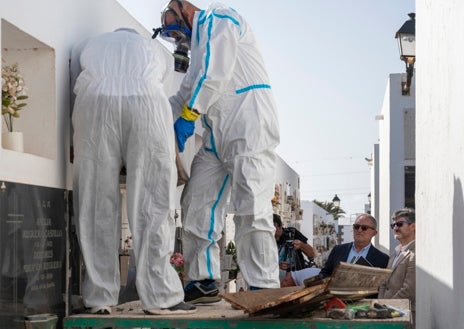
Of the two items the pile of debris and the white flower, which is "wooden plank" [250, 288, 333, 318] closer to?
the pile of debris

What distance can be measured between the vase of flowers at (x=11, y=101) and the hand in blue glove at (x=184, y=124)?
100 centimetres

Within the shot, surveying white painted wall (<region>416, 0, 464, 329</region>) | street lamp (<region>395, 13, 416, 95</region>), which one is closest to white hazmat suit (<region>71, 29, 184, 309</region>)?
white painted wall (<region>416, 0, 464, 329</region>)

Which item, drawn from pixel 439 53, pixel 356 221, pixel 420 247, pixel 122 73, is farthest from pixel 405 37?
pixel 122 73

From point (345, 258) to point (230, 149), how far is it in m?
2.79

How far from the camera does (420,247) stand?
7.10m

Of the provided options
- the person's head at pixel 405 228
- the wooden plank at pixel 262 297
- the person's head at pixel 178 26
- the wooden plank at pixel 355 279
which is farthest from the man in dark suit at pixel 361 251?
the wooden plank at pixel 262 297

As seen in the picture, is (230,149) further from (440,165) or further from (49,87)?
(440,165)

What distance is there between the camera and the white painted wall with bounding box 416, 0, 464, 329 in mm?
4555

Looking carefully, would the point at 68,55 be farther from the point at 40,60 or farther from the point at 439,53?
the point at 439,53

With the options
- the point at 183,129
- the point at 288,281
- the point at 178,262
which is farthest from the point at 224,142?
the point at 288,281

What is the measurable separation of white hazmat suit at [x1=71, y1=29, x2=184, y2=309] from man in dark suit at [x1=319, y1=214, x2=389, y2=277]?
3.16m

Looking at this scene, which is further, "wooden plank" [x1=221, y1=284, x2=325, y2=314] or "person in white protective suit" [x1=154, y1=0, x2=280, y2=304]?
"person in white protective suit" [x1=154, y1=0, x2=280, y2=304]

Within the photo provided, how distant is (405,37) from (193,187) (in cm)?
618

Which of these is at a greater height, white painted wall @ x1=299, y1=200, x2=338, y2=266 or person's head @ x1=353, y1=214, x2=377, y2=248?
person's head @ x1=353, y1=214, x2=377, y2=248
